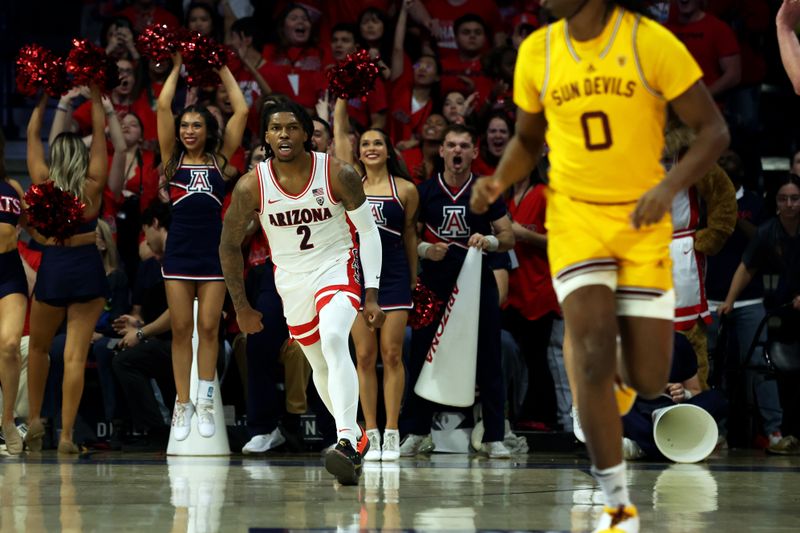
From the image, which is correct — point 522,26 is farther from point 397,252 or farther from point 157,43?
point 157,43

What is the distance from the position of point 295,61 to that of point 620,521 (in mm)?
7493

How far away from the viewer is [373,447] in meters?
8.70

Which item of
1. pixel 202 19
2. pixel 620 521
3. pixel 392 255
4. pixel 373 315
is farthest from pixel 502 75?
pixel 620 521

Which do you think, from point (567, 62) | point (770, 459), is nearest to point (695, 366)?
point (770, 459)

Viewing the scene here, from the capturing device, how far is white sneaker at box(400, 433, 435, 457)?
9258 mm

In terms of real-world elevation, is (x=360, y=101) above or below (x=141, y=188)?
above

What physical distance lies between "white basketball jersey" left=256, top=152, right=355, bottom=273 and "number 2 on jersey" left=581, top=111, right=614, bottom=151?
8.56 feet

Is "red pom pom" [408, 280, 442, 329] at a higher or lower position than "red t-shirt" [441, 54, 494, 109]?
lower

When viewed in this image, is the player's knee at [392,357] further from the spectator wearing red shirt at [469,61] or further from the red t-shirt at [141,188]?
the spectator wearing red shirt at [469,61]

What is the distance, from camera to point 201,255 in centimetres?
892

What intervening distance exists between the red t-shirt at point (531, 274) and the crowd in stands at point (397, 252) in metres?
0.01

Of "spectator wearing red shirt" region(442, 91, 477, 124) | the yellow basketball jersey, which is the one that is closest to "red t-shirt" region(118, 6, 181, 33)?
"spectator wearing red shirt" region(442, 91, 477, 124)

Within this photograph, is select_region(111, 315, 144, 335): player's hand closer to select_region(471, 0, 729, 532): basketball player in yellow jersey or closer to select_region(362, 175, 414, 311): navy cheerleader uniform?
select_region(362, 175, 414, 311): navy cheerleader uniform

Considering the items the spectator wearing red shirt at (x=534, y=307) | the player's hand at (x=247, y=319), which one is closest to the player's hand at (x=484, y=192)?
the player's hand at (x=247, y=319)
